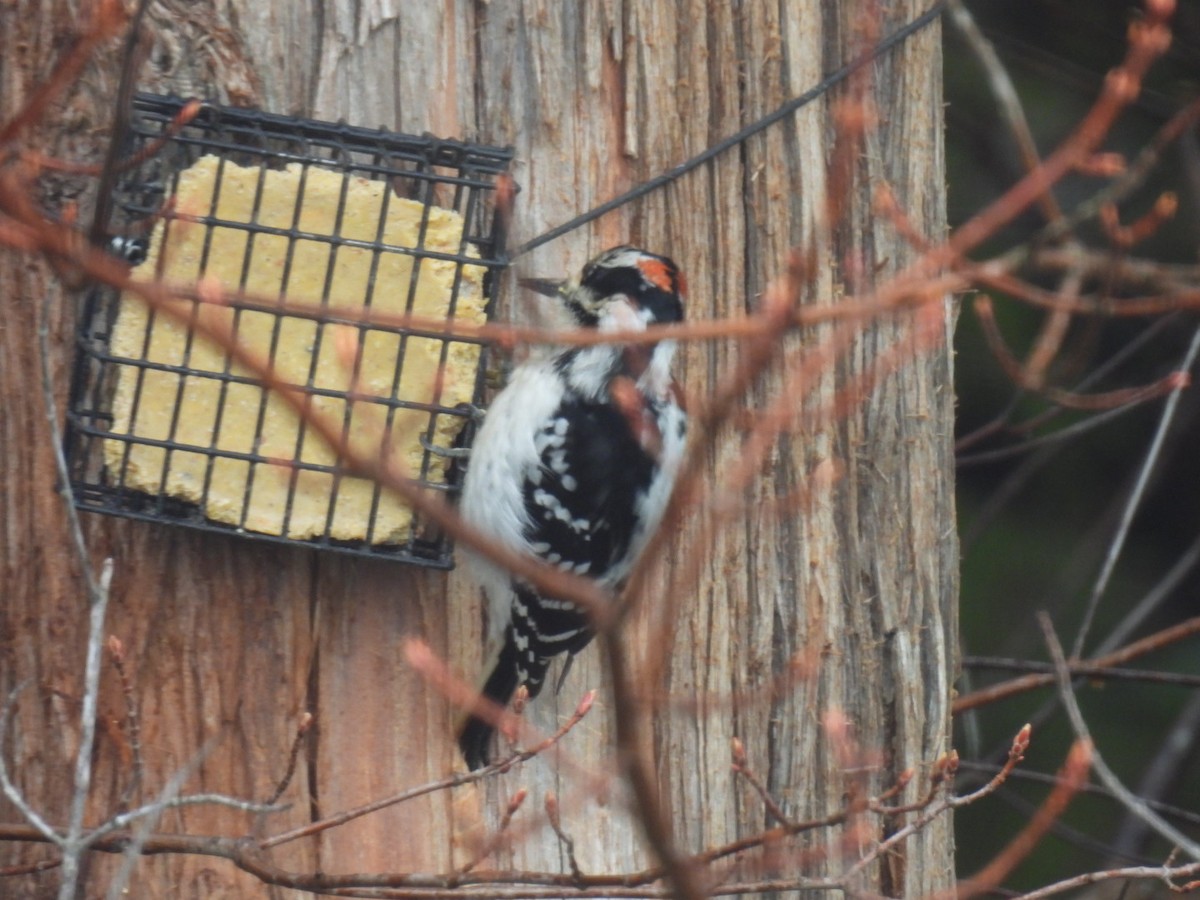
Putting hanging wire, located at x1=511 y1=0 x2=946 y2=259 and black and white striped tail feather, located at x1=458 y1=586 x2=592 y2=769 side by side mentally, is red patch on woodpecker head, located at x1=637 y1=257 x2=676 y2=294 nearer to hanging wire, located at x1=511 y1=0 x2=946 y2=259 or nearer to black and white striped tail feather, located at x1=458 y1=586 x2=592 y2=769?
hanging wire, located at x1=511 y1=0 x2=946 y2=259

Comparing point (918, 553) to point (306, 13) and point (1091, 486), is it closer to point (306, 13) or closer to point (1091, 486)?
point (306, 13)

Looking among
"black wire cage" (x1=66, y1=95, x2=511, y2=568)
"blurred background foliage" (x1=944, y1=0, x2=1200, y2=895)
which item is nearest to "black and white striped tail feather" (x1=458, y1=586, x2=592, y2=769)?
"black wire cage" (x1=66, y1=95, x2=511, y2=568)

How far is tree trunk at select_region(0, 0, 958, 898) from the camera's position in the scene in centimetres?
346

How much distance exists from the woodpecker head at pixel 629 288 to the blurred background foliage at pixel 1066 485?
255 cm

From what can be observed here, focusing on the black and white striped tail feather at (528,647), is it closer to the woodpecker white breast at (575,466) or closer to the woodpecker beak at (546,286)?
the woodpecker white breast at (575,466)

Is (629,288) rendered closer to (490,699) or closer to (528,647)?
(528,647)

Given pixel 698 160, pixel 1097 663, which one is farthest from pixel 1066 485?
pixel 698 160

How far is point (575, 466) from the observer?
3.92 meters

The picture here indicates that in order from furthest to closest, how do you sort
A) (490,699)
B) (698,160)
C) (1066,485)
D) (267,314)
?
(1066,485) < (490,699) < (698,160) < (267,314)

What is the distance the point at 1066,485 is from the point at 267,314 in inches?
151

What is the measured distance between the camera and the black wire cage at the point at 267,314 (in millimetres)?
3348

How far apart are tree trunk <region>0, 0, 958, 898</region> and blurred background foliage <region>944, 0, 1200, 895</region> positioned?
214 cm

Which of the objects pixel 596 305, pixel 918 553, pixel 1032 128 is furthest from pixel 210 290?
pixel 1032 128

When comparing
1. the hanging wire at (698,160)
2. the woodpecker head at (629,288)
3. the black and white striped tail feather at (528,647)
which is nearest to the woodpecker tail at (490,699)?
Result: the black and white striped tail feather at (528,647)
